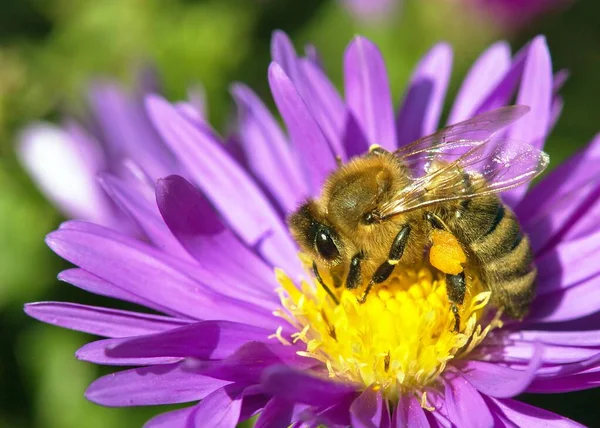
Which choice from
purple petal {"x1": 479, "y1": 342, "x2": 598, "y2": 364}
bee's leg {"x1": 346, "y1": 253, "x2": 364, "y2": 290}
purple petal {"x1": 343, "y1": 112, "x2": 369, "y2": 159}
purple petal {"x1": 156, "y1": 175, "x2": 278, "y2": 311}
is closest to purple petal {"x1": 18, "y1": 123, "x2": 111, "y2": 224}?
purple petal {"x1": 156, "y1": 175, "x2": 278, "y2": 311}

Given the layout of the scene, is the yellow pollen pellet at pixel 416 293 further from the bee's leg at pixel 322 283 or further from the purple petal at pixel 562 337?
the purple petal at pixel 562 337

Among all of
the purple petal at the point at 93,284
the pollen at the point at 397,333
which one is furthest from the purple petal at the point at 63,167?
the pollen at the point at 397,333

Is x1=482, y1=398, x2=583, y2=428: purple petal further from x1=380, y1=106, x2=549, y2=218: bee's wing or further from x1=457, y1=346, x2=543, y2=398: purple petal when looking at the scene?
x1=380, y1=106, x2=549, y2=218: bee's wing

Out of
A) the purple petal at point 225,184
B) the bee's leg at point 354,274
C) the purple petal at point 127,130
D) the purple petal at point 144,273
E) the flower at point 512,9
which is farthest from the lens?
the flower at point 512,9

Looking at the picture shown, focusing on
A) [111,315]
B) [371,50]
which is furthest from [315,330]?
[371,50]

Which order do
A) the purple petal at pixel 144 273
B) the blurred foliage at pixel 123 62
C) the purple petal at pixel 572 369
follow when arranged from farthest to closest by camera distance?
the blurred foliage at pixel 123 62 < the purple petal at pixel 144 273 < the purple petal at pixel 572 369

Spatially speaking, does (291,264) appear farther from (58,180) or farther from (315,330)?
(58,180)

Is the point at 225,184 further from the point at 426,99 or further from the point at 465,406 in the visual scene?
the point at 465,406

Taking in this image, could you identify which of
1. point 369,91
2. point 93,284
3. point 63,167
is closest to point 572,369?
point 369,91
